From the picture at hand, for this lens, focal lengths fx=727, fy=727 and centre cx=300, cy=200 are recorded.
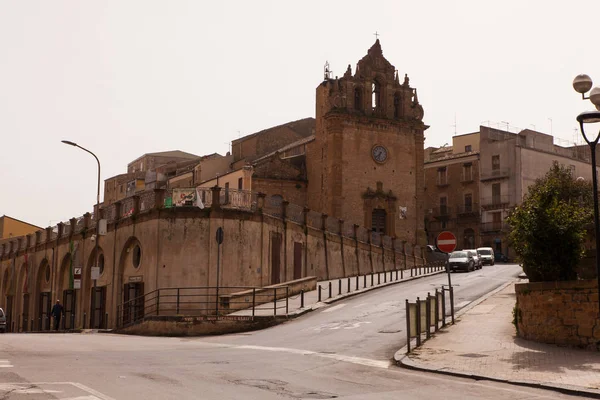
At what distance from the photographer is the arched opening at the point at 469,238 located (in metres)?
76.6

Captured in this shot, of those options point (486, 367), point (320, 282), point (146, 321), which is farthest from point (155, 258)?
point (486, 367)

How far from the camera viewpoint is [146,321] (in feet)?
93.9

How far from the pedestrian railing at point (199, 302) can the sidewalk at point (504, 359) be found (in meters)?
11.7

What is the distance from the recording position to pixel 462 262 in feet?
161

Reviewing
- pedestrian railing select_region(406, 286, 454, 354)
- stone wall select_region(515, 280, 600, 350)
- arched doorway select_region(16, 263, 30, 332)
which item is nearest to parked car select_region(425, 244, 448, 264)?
arched doorway select_region(16, 263, 30, 332)

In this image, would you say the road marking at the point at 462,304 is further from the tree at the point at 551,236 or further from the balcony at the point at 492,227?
the balcony at the point at 492,227

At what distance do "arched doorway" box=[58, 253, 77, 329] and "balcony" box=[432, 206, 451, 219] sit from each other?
4530cm

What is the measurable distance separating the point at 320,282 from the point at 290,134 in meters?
39.9

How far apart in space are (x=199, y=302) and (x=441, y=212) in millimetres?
52875

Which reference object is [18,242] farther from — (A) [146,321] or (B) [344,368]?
(B) [344,368]

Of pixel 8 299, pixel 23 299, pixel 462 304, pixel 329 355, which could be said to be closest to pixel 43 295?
pixel 23 299

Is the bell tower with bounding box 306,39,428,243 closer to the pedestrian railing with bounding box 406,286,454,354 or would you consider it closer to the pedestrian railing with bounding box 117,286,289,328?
the pedestrian railing with bounding box 117,286,289,328

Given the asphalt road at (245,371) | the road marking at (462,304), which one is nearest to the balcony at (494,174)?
the road marking at (462,304)

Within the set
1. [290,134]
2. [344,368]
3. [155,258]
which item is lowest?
[344,368]
